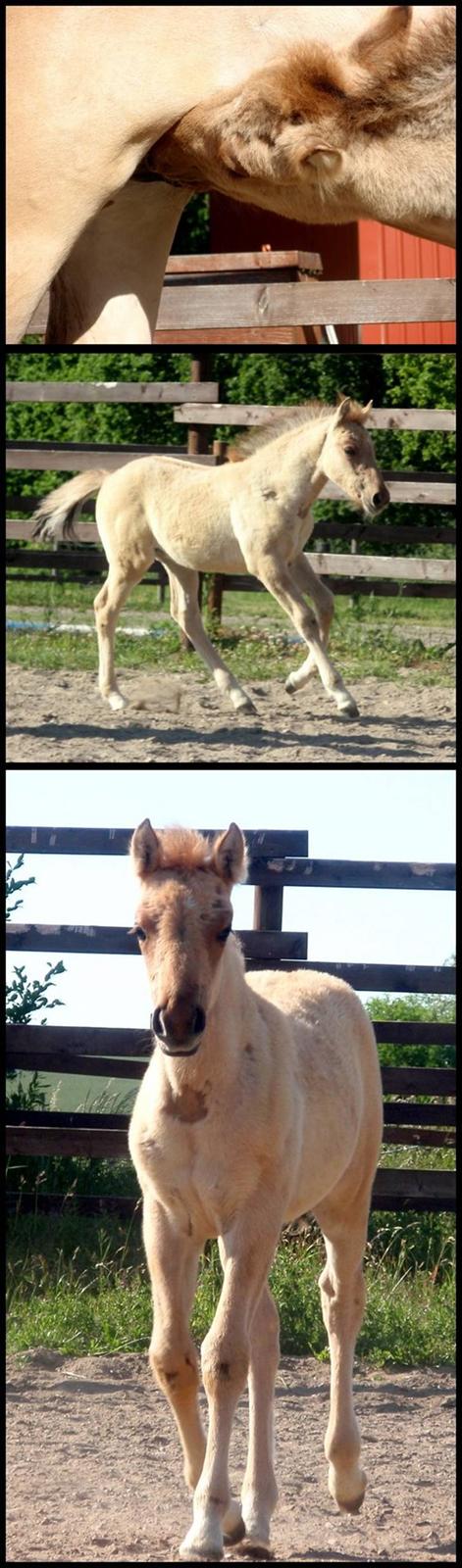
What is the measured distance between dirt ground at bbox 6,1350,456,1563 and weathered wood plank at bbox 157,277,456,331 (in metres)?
2.87

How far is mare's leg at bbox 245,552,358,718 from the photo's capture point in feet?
12.1

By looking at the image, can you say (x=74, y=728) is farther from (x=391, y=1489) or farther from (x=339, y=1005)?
(x=391, y=1489)

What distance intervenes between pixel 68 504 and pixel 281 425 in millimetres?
636

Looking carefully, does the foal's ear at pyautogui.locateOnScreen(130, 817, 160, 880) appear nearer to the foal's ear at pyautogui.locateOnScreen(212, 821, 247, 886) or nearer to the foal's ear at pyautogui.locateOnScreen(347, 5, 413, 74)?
the foal's ear at pyautogui.locateOnScreen(212, 821, 247, 886)

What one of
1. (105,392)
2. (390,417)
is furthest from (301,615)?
(105,392)

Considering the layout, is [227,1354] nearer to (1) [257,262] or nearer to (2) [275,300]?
(2) [275,300]

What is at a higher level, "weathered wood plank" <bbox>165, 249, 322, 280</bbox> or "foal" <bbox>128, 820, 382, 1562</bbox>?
"weathered wood plank" <bbox>165, 249, 322, 280</bbox>

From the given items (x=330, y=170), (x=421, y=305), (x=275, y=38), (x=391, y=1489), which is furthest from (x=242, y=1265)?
(x=421, y=305)

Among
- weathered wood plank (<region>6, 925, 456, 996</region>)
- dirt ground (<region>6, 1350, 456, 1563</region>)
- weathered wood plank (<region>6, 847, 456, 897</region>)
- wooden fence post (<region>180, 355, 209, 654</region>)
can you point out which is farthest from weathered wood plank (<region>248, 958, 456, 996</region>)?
wooden fence post (<region>180, 355, 209, 654</region>)

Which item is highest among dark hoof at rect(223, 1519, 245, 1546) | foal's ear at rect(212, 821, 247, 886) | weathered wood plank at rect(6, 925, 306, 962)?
foal's ear at rect(212, 821, 247, 886)

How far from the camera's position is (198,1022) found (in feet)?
6.63

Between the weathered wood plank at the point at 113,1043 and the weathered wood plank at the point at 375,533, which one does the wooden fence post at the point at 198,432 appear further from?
the weathered wood plank at the point at 113,1043

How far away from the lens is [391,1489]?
2785mm

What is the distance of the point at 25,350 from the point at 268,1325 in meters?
1.65
